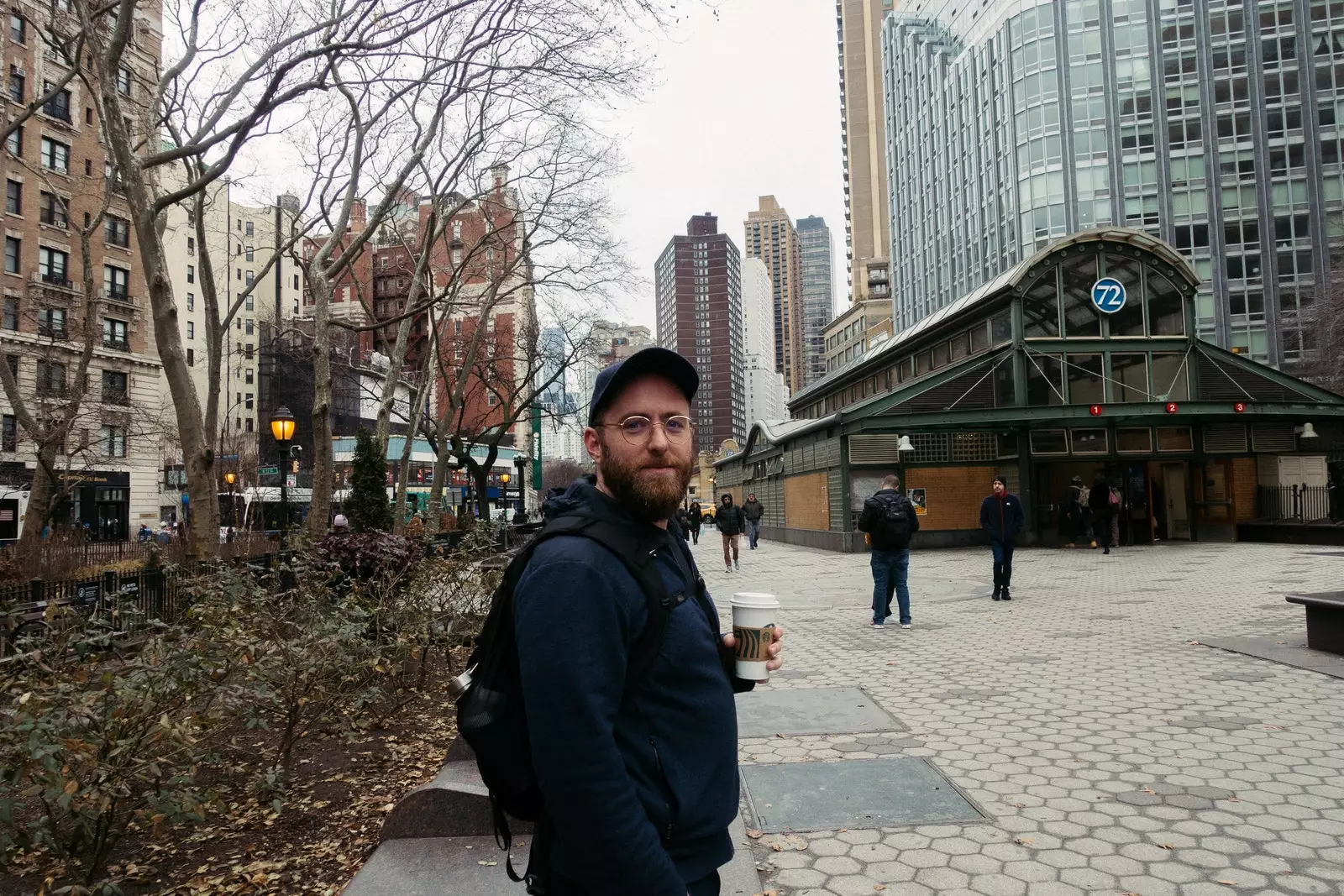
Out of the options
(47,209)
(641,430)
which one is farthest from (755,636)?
(47,209)

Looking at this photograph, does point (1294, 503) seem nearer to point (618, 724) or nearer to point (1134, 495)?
point (1134, 495)

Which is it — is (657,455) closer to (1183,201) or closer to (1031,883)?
(1031,883)

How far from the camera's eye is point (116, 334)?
144ft

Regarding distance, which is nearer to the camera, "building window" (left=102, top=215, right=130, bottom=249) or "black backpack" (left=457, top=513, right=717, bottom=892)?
"black backpack" (left=457, top=513, right=717, bottom=892)

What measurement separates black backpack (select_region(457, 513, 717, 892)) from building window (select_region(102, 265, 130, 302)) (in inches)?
2003

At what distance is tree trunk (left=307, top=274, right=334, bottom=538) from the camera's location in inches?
632

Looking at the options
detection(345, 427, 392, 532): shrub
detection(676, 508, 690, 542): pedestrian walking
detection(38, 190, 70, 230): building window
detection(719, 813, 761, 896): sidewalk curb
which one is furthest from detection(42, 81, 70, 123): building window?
detection(719, 813, 761, 896): sidewalk curb

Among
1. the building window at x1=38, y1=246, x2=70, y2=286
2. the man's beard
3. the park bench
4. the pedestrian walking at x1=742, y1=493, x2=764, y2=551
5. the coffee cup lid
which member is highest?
the building window at x1=38, y1=246, x2=70, y2=286

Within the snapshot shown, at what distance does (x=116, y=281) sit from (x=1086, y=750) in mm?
52872

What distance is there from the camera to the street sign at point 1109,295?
2409 cm

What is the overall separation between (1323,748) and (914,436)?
19746 millimetres

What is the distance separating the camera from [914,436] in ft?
80.1

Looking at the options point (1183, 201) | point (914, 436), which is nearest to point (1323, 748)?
point (914, 436)

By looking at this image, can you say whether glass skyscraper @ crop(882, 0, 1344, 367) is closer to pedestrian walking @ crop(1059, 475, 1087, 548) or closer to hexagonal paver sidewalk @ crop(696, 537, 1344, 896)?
pedestrian walking @ crop(1059, 475, 1087, 548)
